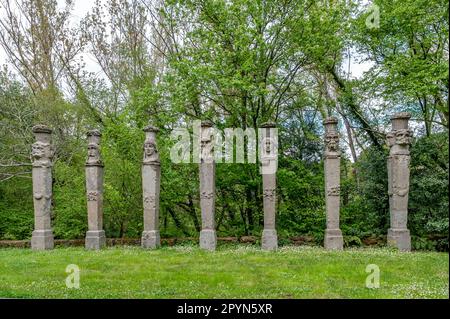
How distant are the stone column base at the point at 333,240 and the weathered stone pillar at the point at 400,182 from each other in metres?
1.23

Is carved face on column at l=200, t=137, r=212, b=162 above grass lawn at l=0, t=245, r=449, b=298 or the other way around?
above

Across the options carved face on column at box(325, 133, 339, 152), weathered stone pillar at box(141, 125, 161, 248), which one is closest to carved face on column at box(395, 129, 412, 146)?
carved face on column at box(325, 133, 339, 152)

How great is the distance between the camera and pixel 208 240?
9.69 m

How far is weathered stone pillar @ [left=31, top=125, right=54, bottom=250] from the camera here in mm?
10305

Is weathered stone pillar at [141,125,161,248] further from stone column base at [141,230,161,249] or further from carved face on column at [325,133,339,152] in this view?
carved face on column at [325,133,339,152]

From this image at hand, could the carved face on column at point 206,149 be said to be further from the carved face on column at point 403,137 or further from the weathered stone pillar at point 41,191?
the carved face on column at point 403,137

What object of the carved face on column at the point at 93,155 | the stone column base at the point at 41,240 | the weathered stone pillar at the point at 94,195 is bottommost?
the stone column base at the point at 41,240

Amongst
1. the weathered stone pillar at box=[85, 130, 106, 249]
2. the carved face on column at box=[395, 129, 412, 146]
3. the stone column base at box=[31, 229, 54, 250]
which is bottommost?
the stone column base at box=[31, 229, 54, 250]

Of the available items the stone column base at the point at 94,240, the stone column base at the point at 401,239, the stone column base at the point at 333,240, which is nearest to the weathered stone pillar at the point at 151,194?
the stone column base at the point at 94,240

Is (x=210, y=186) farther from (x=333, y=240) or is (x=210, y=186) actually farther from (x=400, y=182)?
(x=400, y=182)

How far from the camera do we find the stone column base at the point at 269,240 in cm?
952

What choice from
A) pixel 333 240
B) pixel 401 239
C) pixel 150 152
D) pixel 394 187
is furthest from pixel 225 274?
pixel 394 187

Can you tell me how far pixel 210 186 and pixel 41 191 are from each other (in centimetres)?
464
